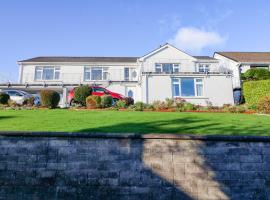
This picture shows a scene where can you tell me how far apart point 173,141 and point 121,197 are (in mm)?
2254

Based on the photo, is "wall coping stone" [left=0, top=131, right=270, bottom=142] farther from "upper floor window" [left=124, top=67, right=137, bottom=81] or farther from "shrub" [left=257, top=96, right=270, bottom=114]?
"upper floor window" [left=124, top=67, right=137, bottom=81]

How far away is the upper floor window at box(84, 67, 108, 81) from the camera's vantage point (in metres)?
33.0

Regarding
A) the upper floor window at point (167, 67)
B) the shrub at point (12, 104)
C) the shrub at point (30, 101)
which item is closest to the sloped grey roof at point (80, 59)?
the upper floor window at point (167, 67)

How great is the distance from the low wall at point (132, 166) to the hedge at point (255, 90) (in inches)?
631

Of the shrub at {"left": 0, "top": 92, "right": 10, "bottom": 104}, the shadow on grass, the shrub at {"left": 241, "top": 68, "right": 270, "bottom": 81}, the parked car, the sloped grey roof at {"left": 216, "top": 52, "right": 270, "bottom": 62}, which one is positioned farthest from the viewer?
the sloped grey roof at {"left": 216, "top": 52, "right": 270, "bottom": 62}

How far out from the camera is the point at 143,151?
784cm

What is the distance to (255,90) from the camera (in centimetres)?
2295

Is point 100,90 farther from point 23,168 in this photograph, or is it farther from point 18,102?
point 23,168

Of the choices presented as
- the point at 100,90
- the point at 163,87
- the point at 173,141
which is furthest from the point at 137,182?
the point at 163,87

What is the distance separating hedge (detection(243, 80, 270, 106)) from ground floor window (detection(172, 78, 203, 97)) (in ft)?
13.4

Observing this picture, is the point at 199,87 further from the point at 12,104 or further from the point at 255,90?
the point at 12,104

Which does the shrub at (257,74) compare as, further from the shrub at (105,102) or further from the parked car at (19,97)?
the parked car at (19,97)

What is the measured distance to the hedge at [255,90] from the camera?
2236 cm

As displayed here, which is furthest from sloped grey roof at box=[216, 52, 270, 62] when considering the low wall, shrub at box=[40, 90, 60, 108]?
the low wall
